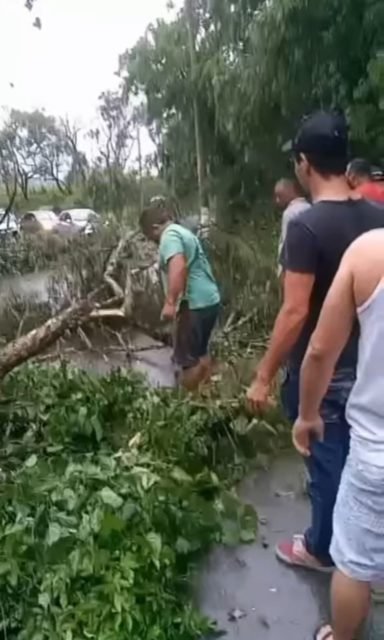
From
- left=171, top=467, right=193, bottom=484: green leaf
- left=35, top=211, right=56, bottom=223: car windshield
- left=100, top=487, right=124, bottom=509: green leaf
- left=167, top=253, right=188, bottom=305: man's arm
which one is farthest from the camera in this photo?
left=35, top=211, right=56, bottom=223: car windshield

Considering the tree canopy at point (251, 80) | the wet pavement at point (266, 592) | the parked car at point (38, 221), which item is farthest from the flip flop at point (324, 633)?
the parked car at point (38, 221)

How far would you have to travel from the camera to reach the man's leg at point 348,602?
2.56 meters

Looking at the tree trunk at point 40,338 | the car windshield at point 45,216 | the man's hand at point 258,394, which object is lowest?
the car windshield at point 45,216

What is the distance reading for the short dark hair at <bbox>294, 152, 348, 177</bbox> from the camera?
3059 millimetres

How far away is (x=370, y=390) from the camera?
2.41 meters

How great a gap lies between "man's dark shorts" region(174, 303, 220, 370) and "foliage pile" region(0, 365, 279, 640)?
92cm

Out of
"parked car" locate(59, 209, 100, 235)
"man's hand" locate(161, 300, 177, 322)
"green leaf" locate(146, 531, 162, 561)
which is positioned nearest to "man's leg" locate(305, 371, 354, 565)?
"green leaf" locate(146, 531, 162, 561)

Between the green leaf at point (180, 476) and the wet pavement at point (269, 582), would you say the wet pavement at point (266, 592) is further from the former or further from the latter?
the green leaf at point (180, 476)

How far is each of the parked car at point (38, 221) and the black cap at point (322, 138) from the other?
8.74 metres

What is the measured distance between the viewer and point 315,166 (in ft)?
10.1

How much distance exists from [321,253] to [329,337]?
642 millimetres


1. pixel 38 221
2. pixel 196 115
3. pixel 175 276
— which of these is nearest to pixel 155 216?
pixel 175 276

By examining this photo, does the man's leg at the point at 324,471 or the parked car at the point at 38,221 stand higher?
the man's leg at the point at 324,471

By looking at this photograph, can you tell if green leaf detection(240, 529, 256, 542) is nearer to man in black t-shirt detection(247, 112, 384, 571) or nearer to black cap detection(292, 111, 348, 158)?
man in black t-shirt detection(247, 112, 384, 571)
